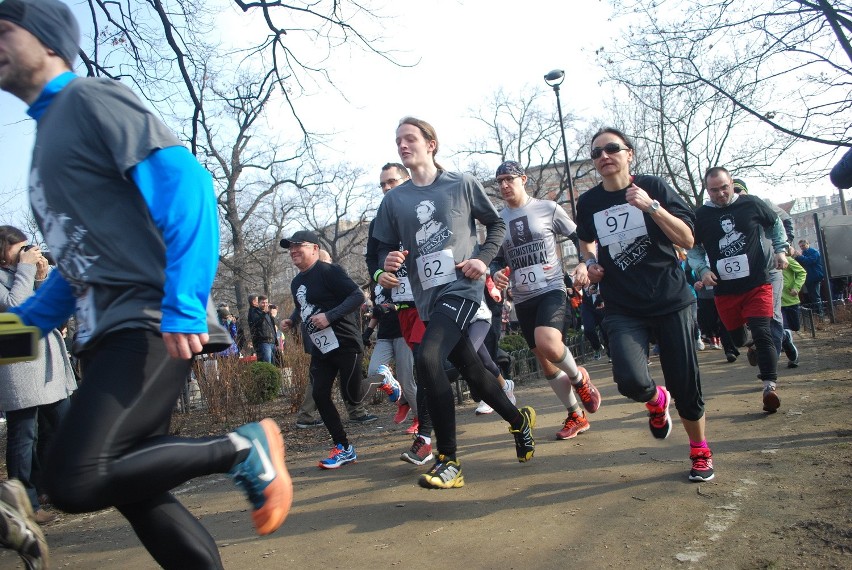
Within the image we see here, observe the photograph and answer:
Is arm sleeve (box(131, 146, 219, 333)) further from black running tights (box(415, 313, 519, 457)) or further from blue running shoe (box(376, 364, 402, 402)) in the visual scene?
blue running shoe (box(376, 364, 402, 402))

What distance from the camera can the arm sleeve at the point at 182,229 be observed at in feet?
7.06

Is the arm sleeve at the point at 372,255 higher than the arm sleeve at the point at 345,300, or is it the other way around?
the arm sleeve at the point at 372,255

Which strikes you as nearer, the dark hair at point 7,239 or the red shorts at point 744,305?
the dark hair at point 7,239

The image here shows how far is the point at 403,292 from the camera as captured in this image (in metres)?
6.16

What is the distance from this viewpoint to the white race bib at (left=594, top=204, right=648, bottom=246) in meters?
4.30

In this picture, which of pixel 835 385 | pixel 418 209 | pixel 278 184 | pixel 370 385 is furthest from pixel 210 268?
pixel 278 184

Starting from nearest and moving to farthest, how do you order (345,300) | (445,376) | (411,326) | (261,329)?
(445,376), (345,300), (411,326), (261,329)

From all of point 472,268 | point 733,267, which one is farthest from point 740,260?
point 472,268

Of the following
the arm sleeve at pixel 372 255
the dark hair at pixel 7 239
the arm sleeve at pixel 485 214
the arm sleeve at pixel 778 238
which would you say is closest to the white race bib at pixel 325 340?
the arm sleeve at pixel 372 255

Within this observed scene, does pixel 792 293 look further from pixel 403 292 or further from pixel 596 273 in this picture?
pixel 596 273

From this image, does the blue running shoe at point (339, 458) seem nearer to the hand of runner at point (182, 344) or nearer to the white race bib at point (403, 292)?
the white race bib at point (403, 292)

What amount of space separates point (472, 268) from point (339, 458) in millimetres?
2157

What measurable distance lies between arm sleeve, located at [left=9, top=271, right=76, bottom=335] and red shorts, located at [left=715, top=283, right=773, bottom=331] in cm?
560

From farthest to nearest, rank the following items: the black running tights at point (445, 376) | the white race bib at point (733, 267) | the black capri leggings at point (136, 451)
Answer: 1. the white race bib at point (733, 267)
2. the black running tights at point (445, 376)
3. the black capri leggings at point (136, 451)
